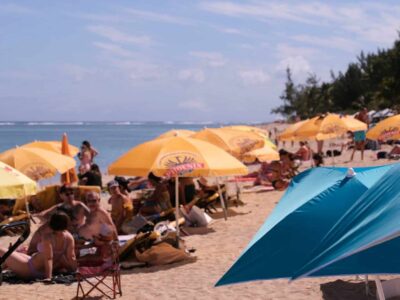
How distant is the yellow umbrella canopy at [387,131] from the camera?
41.6 ft

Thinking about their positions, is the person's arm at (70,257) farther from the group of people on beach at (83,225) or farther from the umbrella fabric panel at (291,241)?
the umbrella fabric panel at (291,241)

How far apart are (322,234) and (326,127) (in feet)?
47.6

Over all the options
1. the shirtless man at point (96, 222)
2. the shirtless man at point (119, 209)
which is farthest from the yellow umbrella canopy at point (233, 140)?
the shirtless man at point (96, 222)

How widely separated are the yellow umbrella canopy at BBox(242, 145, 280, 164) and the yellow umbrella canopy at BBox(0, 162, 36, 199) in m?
7.20

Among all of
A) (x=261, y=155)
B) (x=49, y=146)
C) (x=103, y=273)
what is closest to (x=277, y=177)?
(x=261, y=155)

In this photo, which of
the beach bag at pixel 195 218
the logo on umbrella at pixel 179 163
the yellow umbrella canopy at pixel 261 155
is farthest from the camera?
the yellow umbrella canopy at pixel 261 155

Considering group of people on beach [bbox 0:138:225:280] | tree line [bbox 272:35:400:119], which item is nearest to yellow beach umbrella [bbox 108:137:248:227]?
group of people on beach [bbox 0:138:225:280]

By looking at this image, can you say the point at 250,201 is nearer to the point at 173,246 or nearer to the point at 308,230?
the point at 173,246

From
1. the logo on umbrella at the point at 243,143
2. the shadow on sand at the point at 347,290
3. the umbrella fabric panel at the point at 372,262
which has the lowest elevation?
the shadow on sand at the point at 347,290

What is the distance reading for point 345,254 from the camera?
2.95 m

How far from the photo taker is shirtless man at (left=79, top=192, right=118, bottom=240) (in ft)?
26.7

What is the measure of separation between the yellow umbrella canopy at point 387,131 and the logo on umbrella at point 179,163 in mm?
5118

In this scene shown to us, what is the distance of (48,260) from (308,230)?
4.65m

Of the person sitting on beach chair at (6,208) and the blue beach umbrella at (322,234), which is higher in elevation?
the blue beach umbrella at (322,234)
